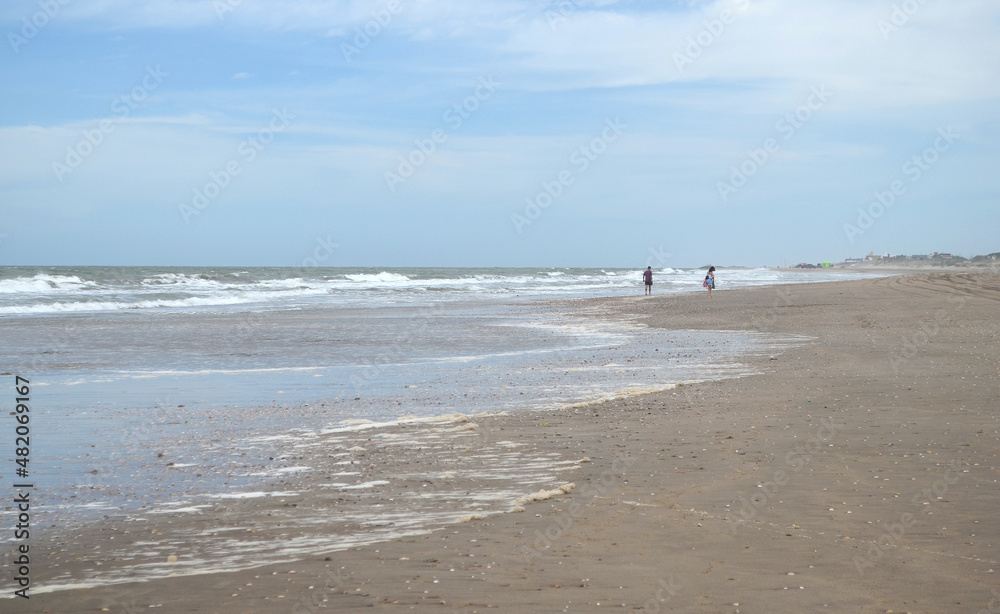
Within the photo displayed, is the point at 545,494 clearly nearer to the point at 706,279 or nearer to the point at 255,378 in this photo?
the point at 255,378

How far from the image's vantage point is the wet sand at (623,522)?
4543 millimetres

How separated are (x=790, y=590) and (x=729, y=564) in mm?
458

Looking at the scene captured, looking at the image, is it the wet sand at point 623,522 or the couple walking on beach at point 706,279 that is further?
the couple walking on beach at point 706,279

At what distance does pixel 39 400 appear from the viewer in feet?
37.3

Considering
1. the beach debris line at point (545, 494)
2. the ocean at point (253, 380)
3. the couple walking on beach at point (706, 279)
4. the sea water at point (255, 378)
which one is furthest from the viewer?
the couple walking on beach at point (706, 279)

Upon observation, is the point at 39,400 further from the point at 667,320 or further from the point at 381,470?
the point at 667,320

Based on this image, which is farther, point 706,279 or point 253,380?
point 706,279

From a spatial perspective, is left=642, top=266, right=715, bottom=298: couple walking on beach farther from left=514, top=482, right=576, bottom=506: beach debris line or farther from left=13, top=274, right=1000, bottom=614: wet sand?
left=514, top=482, right=576, bottom=506: beach debris line

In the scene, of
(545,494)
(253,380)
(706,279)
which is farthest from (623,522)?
(706,279)

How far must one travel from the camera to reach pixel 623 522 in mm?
5719

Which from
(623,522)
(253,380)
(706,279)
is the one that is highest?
(706,279)

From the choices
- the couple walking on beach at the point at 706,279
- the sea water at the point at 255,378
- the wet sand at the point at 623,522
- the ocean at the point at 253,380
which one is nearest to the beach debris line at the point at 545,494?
the wet sand at the point at 623,522

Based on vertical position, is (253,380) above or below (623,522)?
above

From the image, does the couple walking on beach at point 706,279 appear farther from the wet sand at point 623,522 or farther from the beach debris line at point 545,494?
the beach debris line at point 545,494
